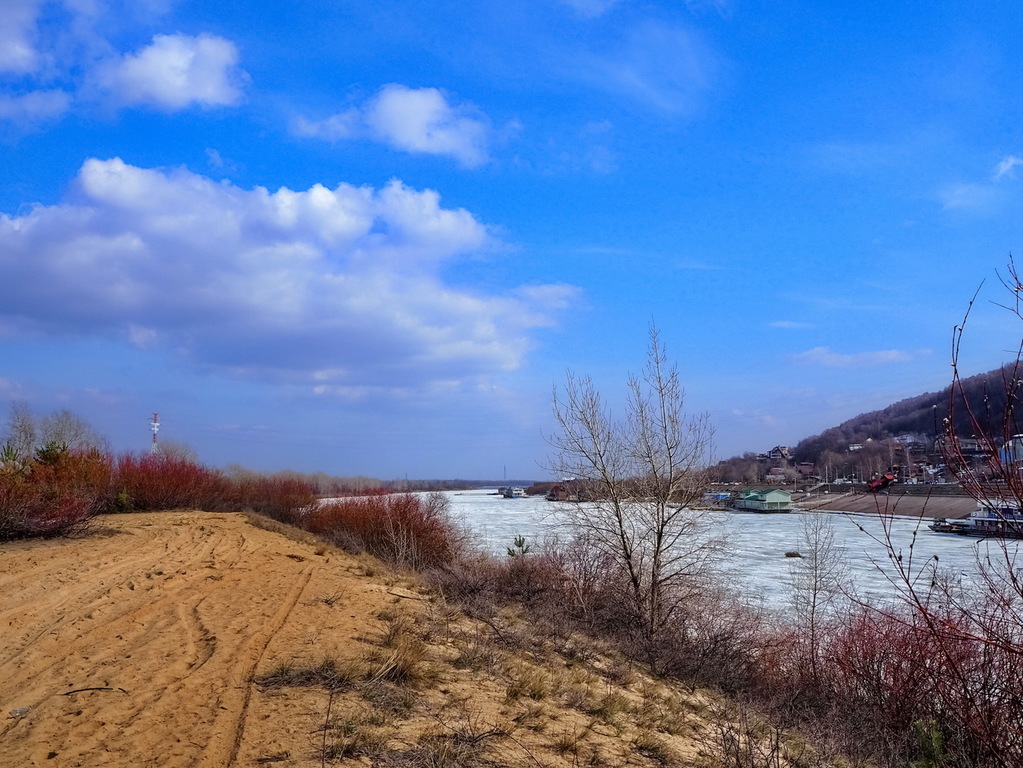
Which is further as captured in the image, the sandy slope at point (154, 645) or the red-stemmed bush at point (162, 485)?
the red-stemmed bush at point (162, 485)

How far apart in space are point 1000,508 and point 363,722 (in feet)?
14.5

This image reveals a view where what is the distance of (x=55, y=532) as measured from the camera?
39.7ft

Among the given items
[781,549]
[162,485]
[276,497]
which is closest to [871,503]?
[162,485]

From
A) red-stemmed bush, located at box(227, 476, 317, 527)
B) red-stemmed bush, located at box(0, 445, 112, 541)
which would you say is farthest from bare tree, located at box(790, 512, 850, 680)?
red-stemmed bush, located at box(227, 476, 317, 527)

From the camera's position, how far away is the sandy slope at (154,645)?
4.70 metres

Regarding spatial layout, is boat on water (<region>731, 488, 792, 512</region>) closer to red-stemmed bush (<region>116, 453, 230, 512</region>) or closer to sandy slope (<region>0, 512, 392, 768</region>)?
red-stemmed bush (<region>116, 453, 230, 512</region>)

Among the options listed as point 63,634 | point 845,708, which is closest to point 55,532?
point 63,634

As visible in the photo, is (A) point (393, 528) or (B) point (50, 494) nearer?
(B) point (50, 494)

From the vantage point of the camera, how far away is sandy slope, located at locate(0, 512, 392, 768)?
470 centimetres

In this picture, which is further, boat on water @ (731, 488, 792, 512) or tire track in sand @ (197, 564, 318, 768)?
boat on water @ (731, 488, 792, 512)

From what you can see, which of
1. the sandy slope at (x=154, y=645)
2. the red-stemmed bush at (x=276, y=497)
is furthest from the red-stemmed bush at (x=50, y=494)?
the red-stemmed bush at (x=276, y=497)

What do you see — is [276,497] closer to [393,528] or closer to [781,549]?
[393,528]

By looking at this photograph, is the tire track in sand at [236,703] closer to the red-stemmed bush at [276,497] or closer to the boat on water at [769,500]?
the red-stemmed bush at [276,497]

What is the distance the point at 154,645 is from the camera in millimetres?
6770
